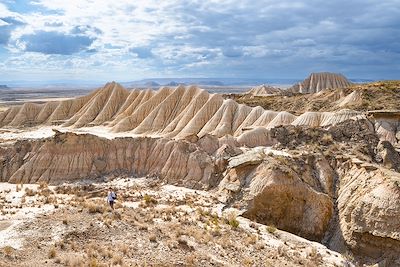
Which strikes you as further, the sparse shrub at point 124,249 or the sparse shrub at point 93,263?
the sparse shrub at point 124,249

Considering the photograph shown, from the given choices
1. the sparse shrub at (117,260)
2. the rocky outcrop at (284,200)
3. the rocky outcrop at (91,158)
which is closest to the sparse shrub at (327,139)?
the rocky outcrop at (284,200)

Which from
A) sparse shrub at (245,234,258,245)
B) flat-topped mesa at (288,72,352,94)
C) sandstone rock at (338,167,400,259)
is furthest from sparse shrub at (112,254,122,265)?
→ flat-topped mesa at (288,72,352,94)

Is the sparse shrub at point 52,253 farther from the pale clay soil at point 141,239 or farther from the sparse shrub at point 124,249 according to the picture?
the sparse shrub at point 124,249

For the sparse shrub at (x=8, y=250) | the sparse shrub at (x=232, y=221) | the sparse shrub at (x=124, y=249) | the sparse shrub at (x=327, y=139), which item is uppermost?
the sparse shrub at (x=327, y=139)

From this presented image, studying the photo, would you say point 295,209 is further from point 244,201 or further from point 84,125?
point 84,125

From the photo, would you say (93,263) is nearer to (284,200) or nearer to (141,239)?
(141,239)

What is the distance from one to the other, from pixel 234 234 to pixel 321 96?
168ft

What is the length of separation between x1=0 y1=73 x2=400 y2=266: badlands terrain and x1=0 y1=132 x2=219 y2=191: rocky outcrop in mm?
99

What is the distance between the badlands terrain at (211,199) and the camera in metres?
14.8

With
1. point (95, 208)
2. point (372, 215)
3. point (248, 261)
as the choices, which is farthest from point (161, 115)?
point (248, 261)

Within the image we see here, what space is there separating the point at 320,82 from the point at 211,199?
97498 millimetres

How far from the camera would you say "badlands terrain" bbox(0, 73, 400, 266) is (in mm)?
14812

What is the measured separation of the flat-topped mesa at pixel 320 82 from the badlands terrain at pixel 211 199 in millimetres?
70144

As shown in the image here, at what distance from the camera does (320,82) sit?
11450 cm
